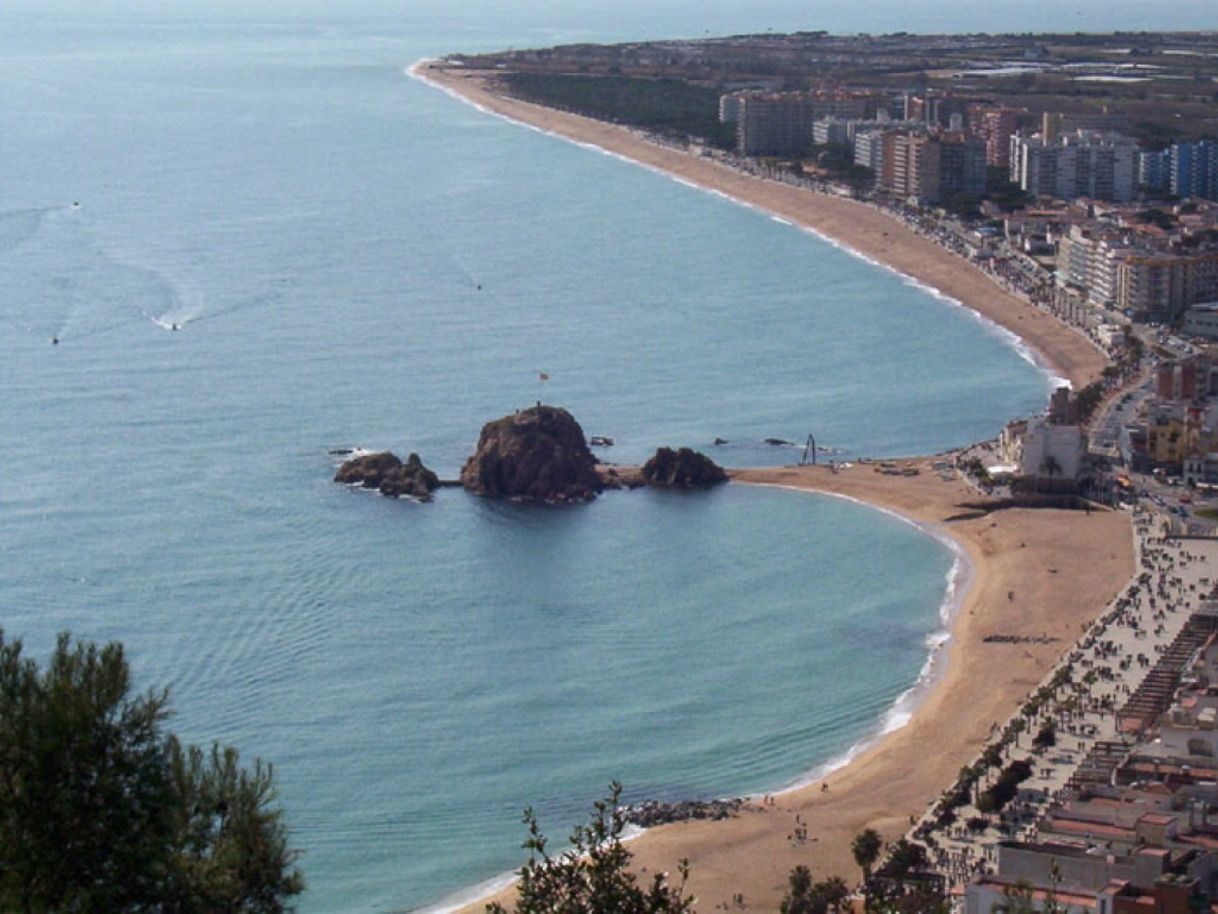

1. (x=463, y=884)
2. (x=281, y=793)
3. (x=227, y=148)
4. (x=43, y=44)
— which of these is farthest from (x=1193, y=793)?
(x=43, y=44)

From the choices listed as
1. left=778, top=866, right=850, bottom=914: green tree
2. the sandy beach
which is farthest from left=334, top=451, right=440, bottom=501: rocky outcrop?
left=778, top=866, right=850, bottom=914: green tree

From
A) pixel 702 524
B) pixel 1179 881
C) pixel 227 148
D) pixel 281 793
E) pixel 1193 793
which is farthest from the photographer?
pixel 227 148

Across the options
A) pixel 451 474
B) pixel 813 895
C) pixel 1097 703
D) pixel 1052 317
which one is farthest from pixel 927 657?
pixel 1052 317

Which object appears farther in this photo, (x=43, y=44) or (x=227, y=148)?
(x=43, y=44)

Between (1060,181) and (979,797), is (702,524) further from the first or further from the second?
(1060,181)

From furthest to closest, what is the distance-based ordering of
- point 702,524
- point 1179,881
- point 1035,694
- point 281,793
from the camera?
point 702,524, point 1035,694, point 281,793, point 1179,881

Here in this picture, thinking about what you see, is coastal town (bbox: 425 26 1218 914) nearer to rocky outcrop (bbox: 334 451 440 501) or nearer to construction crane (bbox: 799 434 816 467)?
construction crane (bbox: 799 434 816 467)

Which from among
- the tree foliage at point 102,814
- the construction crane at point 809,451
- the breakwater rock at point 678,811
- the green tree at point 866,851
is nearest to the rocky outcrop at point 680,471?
the construction crane at point 809,451
